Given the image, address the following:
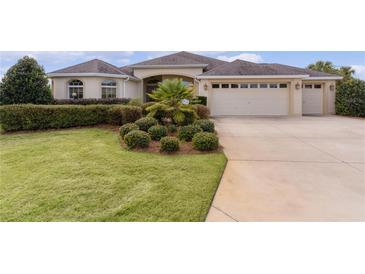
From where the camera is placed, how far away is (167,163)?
6.14m

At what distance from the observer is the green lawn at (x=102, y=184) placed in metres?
3.92

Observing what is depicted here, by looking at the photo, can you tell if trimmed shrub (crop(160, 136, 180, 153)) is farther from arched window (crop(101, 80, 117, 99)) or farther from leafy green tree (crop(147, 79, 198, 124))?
arched window (crop(101, 80, 117, 99))

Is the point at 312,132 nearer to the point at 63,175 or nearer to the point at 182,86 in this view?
the point at 182,86

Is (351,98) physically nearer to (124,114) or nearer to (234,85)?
(234,85)

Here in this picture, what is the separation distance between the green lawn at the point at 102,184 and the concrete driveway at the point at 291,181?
425 mm

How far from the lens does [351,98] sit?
1784 cm

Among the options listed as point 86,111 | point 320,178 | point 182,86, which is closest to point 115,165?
point 320,178

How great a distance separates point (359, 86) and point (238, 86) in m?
8.55

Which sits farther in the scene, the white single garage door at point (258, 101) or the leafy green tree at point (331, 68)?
the leafy green tree at point (331, 68)

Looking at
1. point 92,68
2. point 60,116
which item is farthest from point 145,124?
point 92,68

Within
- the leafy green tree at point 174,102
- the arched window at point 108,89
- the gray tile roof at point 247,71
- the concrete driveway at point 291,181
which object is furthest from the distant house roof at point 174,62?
the concrete driveway at point 291,181

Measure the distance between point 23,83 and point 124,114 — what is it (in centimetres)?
874

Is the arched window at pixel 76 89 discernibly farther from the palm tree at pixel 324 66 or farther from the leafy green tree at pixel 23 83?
the palm tree at pixel 324 66

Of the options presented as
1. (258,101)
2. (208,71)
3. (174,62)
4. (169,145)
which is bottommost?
(169,145)
